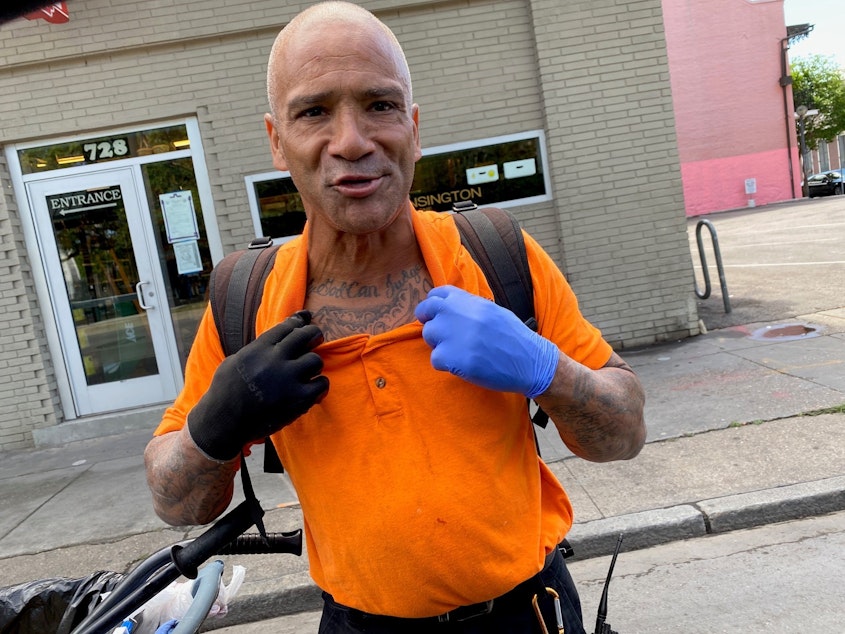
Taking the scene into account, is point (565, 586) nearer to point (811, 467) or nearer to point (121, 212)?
point (811, 467)

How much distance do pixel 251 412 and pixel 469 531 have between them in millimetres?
468

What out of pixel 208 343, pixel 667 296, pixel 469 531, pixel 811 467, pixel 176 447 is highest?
pixel 208 343

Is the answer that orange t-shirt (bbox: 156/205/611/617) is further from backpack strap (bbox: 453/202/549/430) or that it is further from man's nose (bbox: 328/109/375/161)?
man's nose (bbox: 328/109/375/161)

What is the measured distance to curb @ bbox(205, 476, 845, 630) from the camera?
3.84 meters

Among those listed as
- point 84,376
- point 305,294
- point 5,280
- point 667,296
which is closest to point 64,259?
point 5,280

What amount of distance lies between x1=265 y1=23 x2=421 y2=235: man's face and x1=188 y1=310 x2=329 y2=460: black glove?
273 mm

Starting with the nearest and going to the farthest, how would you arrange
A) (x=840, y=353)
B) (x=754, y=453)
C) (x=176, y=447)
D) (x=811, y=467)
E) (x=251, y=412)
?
(x=251, y=412) < (x=176, y=447) < (x=811, y=467) < (x=754, y=453) < (x=840, y=353)

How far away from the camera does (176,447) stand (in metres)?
1.40

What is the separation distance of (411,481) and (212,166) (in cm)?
656

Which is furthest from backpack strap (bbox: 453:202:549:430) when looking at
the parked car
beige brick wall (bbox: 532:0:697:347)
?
the parked car

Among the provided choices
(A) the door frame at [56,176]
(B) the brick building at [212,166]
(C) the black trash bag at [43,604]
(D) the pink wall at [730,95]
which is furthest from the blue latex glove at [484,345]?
(D) the pink wall at [730,95]

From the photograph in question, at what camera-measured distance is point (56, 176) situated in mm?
7305

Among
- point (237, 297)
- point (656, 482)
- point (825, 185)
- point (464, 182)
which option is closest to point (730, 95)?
point (825, 185)

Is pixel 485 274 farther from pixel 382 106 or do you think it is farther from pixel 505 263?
pixel 382 106
